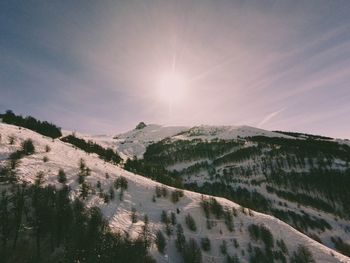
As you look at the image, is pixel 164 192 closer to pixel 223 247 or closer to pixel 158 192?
pixel 158 192

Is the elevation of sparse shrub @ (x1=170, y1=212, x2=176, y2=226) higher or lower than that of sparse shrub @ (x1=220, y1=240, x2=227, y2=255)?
higher

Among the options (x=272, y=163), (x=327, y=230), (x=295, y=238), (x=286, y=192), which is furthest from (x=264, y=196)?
(x=295, y=238)

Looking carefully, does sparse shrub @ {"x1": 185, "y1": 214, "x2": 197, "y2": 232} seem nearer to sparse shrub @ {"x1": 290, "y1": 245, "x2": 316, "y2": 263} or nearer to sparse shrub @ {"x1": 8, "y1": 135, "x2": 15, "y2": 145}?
sparse shrub @ {"x1": 290, "y1": 245, "x2": 316, "y2": 263}

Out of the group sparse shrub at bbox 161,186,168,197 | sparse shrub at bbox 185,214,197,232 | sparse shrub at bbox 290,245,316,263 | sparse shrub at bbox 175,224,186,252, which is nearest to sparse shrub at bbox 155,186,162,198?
sparse shrub at bbox 161,186,168,197

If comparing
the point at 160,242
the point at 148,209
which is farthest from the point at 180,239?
the point at 148,209

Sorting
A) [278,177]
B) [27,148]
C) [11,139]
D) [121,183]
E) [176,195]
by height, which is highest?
[278,177]

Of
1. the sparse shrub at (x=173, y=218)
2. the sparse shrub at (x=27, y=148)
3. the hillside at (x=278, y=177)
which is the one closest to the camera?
the sparse shrub at (x=173, y=218)

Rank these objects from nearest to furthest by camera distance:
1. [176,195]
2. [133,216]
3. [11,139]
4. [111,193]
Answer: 1. [133,216]
2. [111,193]
3. [11,139]
4. [176,195]

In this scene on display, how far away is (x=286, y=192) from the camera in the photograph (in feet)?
224

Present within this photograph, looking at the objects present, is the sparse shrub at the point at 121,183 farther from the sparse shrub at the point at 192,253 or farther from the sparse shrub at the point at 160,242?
the sparse shrub at the point at 192,253

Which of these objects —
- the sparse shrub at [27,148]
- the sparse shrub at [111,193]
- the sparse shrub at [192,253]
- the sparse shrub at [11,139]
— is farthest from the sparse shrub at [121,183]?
the sparse shrub at [11,139]

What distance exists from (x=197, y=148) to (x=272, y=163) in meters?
42.4

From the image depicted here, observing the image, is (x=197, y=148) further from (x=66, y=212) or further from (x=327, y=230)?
(x=66, y=212)

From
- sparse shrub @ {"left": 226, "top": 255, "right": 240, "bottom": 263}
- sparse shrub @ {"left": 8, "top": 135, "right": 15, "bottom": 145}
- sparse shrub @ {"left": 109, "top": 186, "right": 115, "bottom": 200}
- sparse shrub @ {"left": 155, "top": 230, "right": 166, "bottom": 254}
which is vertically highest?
sparse shrub @ {"left": 8, "top": 135, "right": 15, "bottom": 145}
